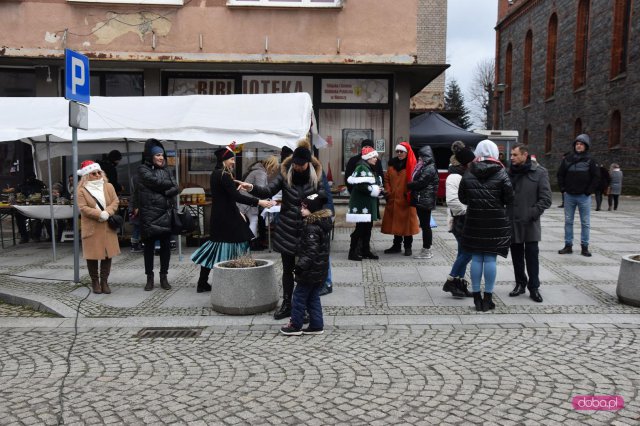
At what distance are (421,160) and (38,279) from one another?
5953 millimetres

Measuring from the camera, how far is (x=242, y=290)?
21.1ft

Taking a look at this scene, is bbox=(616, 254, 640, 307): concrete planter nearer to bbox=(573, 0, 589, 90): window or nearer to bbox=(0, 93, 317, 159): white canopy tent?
bbox=(0, 93, 317, 159): white canopy tent

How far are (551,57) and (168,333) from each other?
128 ft

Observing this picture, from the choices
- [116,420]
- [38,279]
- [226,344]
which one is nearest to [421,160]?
[226,344]

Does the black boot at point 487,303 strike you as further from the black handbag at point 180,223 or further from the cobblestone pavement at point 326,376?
the black handbag at point 180,223

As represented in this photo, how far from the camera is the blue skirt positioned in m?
7.16

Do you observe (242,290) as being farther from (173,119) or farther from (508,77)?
(508,77)

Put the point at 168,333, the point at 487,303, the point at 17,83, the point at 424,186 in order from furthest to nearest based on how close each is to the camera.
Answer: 1. the point at 17,83
2. the point at 424,186
3. the point at 487,303
4. the point at 168,333

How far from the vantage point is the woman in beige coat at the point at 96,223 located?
731cm

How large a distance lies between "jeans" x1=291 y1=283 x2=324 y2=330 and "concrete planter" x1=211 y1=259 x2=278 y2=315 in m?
0.85

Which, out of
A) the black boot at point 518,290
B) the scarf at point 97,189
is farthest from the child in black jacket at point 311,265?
the scarf at point 97,189

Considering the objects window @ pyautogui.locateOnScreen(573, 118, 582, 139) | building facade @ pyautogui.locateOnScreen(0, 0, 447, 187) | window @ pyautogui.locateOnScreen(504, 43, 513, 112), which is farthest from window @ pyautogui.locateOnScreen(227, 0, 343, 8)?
window @ pyautogui.locateOnScreen(504, 43, 513, 112)

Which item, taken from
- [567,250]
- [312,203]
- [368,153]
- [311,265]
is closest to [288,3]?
[368,153]

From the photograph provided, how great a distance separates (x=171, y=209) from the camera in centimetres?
774
